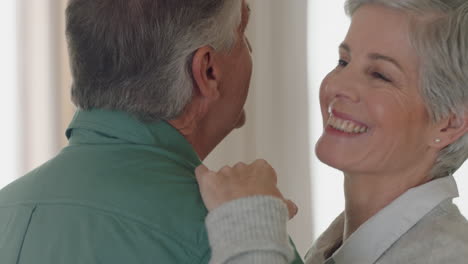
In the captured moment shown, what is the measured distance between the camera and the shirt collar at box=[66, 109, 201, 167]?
4.52 feet

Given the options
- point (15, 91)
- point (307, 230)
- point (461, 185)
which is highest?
point (15, 91)

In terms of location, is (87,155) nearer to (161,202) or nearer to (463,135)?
(161,202)

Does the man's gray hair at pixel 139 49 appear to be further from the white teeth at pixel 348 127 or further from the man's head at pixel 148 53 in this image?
the white teeth at pixel 348 127

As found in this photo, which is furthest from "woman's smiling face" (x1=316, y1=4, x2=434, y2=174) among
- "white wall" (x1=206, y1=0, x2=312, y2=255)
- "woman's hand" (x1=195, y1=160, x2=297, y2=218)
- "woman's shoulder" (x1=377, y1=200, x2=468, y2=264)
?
"white wall" (x1=206, y1=0, x2=312, y2=255)

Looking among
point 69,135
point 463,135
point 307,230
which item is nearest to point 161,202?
point 69,135

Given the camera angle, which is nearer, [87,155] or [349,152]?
[87,155]

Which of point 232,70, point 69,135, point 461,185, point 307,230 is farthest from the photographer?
point 307,230

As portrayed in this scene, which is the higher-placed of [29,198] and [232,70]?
[232,70]

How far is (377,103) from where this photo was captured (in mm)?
1636

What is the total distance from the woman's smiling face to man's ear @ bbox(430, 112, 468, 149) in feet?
0.06

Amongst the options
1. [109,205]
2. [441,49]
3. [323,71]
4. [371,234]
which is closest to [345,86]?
[441,49]

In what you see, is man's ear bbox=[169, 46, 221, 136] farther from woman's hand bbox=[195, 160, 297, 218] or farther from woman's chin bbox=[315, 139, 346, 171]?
woman's chin bbox=[315, 139, 346, 171]

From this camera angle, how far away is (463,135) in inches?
64.7

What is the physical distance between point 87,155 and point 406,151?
686mm
